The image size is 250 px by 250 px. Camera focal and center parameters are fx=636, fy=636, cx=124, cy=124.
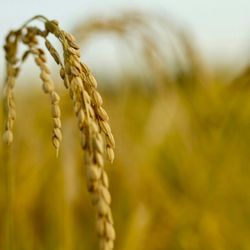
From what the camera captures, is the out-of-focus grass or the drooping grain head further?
the out-of-focus grass

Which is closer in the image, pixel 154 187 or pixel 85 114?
pixel 85 114

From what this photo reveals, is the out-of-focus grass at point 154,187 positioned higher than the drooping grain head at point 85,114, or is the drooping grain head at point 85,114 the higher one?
the out-of-focus grass at point 154,187

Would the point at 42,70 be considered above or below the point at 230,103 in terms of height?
below

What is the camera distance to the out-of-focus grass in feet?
4.69

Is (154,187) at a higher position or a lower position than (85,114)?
higher

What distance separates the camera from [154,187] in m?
1.68

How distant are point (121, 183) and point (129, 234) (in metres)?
0.47

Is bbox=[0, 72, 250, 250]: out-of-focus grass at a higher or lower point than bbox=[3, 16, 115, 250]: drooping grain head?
higher

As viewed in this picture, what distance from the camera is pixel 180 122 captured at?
186 centimetres

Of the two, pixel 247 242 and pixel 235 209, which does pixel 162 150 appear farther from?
pixel 247 242

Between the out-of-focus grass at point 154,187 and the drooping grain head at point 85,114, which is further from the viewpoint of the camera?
the out-of-focus grass at point 154,187

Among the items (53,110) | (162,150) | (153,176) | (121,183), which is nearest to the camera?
(53,110)

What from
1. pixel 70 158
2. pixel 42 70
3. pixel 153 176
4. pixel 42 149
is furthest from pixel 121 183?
pixel 42 70

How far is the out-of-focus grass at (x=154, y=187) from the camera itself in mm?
1430
